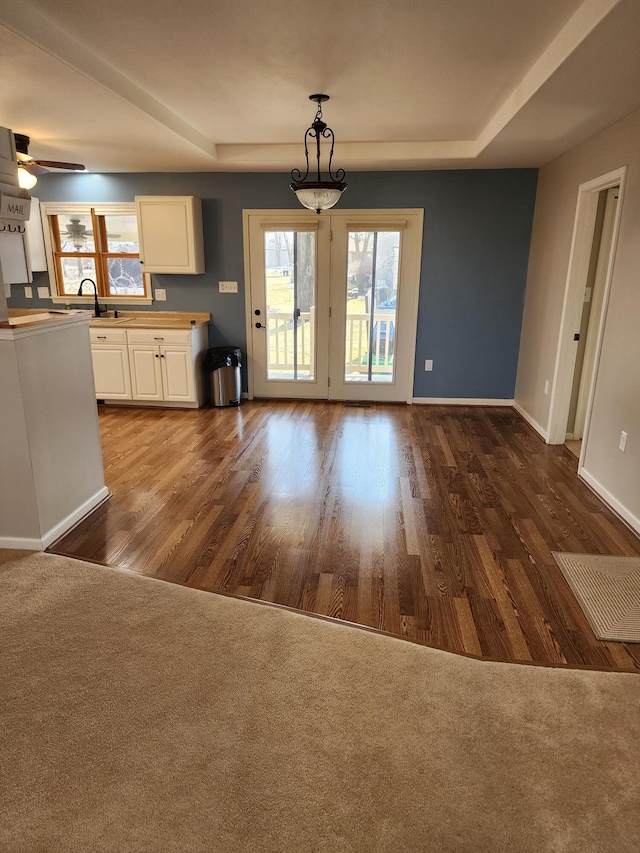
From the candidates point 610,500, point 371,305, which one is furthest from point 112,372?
point 610,500

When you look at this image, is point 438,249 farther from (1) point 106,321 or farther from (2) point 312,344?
(1) point 106,321

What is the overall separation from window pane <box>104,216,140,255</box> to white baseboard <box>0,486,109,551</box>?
360cm

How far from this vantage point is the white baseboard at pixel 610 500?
10.5 ft

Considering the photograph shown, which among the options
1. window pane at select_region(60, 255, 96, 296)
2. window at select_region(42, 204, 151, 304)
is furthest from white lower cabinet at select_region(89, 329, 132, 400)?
window pane at select_region(60, 255, 96, 296)

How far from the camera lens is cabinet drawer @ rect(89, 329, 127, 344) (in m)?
5.68

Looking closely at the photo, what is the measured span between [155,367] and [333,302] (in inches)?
79.7

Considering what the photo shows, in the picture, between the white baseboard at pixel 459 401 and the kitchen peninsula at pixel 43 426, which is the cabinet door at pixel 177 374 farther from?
the white baseboard at pixel 459 401

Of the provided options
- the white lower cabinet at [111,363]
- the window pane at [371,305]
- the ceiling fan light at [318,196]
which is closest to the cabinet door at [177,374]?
the white lower cabinet at [111,363]

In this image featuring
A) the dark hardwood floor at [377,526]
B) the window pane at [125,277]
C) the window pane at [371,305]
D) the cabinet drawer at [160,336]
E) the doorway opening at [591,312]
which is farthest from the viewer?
the window pane at [125,277]

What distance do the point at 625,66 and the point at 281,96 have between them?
2.02 meters

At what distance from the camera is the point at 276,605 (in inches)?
97.5

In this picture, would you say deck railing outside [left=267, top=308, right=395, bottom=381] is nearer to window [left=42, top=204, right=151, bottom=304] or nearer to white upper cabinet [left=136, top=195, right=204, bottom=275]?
white upper cabinet [left=136, top=195, right=204, bottom=275]

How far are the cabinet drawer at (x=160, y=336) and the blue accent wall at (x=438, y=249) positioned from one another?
57cm

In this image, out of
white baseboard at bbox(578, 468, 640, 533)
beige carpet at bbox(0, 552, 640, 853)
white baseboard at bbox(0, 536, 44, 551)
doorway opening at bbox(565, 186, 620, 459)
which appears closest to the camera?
beige carpet at bbox(0, 552, 640, 853)
